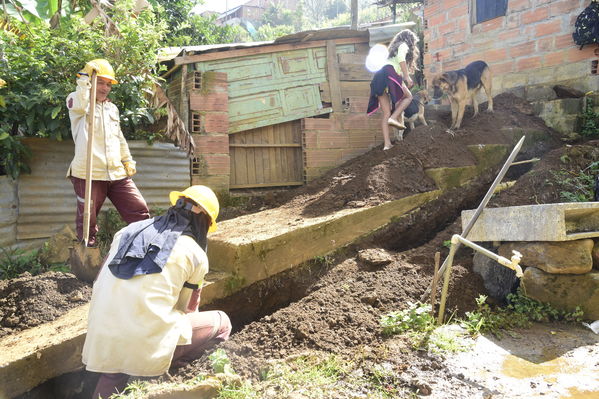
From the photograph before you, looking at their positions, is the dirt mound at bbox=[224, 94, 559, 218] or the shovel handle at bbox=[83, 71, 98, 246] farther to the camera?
the dirt mound at bbox=[224, 94, 559, 218]

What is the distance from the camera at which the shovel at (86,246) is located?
392 cm

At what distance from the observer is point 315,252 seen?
4.39 meters

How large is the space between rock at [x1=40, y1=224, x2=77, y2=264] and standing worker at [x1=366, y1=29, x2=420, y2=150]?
172 inches

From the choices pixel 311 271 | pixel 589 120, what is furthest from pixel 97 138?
pixel 589 120

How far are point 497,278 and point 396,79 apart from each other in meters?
3.32

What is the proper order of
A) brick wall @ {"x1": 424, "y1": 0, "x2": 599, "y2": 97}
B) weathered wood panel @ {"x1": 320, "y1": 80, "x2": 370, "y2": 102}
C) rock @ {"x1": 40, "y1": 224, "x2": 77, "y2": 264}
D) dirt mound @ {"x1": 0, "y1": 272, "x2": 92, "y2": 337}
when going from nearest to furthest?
→ dirt mound @ {"x1": 0, "y1": 272, "x2": 92, "y2": 337}, rock @ {"x1": 40, "y1": 224, "x2": 77, "y2": 264}, brick wall @ {"x1": 424, "y1": 0, "x2": 599, "y2": 97}, weathered wood panel @ {"x1": 320, "y1": 80, "x2": 370, "y2": 102}

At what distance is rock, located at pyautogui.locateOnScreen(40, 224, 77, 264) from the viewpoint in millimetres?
4785

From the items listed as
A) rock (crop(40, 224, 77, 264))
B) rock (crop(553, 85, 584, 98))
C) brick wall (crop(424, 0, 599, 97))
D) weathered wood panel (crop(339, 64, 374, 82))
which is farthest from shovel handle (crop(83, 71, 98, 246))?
brick wall (crop(424, 0, 599, 97))

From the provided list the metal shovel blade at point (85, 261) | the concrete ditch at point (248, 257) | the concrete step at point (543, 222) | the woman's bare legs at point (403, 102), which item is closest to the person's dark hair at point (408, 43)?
the woman's bare legs at point (403, 102)

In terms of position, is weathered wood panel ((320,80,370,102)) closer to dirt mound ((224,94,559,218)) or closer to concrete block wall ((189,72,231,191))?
dirt mound ((224,94,559,218))

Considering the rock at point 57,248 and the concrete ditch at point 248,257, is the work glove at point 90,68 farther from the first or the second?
the concrete ditch at point 248,257

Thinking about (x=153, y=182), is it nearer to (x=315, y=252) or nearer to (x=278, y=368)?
(x=315, y=252)

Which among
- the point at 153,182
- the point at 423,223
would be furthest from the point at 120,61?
the point at 423,223

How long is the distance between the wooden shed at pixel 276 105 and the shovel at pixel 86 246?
7.66 feet
